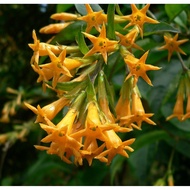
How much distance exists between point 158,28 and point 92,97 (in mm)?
260

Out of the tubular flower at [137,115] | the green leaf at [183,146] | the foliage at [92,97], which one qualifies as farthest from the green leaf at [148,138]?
the tubular flower at [137,115]

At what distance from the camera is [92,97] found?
91cm

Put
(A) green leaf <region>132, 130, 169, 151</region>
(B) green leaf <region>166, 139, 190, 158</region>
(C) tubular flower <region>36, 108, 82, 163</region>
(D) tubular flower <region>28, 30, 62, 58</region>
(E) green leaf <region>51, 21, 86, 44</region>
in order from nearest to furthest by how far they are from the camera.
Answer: (C) tubular flower <region>36, 108, 82, 163</region>, (D) tubular flower <region>28, 30, 62, 58</region>, (E) green leaf <region>51, 21, 86, 44</region>, (A) green leaf <region>132, 130, 169, 151</region>, (B) green leaf <region>166, 139, 190, 158</region>

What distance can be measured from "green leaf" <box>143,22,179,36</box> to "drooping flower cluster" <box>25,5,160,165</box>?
0.25 ft

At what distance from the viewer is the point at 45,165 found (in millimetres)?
2158

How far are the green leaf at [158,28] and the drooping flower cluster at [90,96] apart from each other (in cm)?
8

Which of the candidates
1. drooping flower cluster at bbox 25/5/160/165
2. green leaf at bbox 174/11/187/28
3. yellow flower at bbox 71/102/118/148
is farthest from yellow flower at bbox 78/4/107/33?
green leaf at bbox 174/11/187/28

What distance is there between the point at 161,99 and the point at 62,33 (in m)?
0.37

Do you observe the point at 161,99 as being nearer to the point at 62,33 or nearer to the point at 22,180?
the point at 62,33

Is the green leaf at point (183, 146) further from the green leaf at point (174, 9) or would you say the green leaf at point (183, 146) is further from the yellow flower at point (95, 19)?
the yellow flower at point (95, 19)

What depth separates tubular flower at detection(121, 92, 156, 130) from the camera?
0.96 m

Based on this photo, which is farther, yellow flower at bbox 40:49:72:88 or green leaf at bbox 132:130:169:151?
green leaf at bbox 132:130:169:151

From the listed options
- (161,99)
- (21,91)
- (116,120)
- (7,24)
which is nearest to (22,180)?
(21,91)

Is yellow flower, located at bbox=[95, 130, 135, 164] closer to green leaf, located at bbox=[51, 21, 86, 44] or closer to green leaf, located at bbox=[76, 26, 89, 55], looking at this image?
green leaf, located at bbox=[76, 26, 89, 55]
